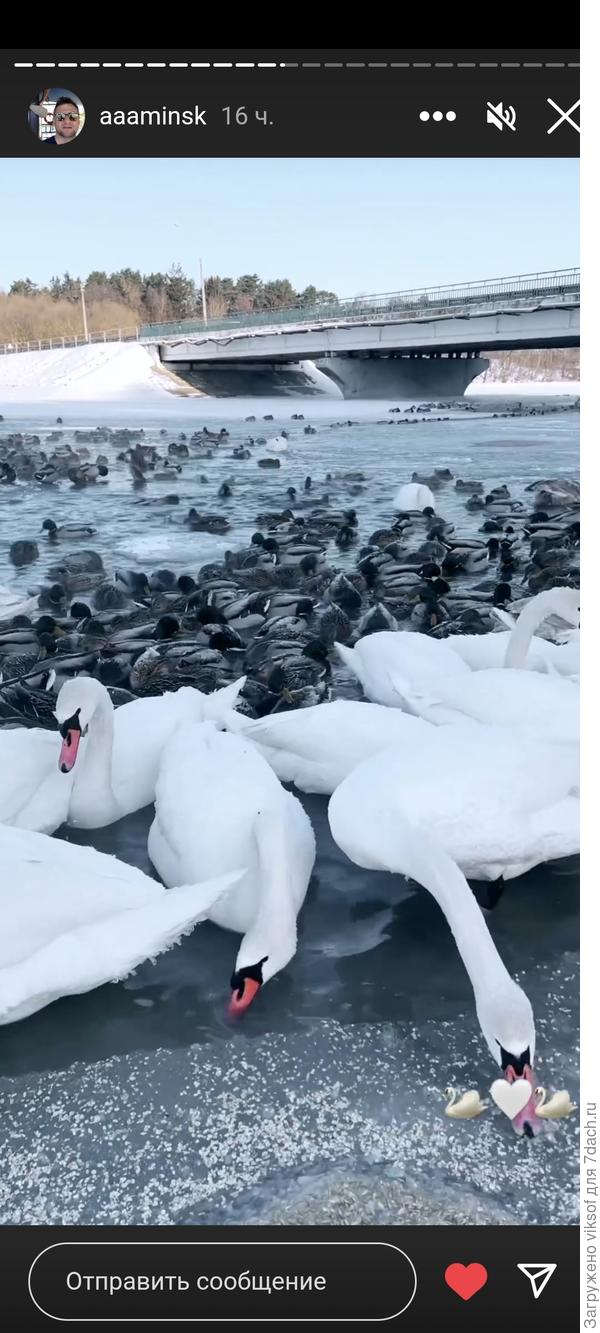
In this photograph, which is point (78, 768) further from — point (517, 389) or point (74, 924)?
point (517, 389)

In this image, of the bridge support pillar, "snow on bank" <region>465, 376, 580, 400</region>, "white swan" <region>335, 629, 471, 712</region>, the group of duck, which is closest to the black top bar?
"snow on bank" <region>465, 376, 580, 400</region>

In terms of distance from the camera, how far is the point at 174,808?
13.1 feet

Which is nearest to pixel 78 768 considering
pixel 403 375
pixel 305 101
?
pixel 305 101

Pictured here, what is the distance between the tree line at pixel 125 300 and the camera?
4125mm

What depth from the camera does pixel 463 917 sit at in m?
3.18

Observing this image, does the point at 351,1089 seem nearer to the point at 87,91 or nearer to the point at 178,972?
the point at 178,972

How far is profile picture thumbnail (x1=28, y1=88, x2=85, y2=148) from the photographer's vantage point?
262 cm

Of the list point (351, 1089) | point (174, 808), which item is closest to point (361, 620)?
point (174, 808)

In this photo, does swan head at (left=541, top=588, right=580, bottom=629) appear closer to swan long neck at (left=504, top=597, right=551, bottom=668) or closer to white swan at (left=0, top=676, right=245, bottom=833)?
swan long neck at (left=504, top=597, right=551, bottom=668)

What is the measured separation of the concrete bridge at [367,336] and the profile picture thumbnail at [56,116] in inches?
58.8

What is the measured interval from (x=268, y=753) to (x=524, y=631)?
66.4 inches

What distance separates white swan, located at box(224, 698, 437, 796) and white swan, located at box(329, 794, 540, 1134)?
0.58 meters

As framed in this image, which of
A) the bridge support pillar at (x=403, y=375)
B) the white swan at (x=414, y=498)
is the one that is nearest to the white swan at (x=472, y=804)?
the bridge support pillar at (x=403, y=375)
